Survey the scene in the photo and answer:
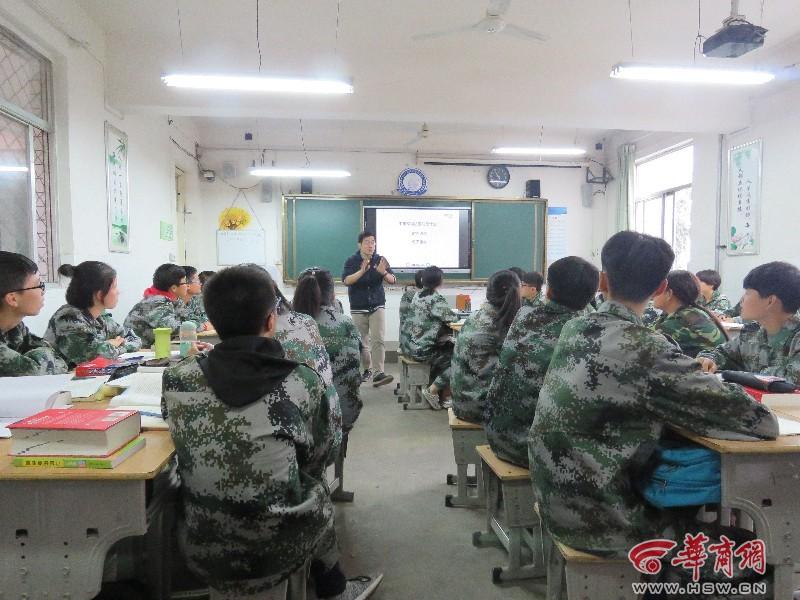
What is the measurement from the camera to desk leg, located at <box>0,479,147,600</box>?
122 centimetres

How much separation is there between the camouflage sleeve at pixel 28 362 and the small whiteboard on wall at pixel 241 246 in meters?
5.12

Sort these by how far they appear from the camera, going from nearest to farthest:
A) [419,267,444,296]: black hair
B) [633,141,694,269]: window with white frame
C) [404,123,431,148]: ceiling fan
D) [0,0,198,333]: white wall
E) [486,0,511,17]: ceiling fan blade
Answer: [486,0,511,17]: ceiling fan blade
[0,0,198,333]: white wall
[419,267,444,296]: black hair
[633,141,694,269]: window with white frame
[404,123,431,148]: ceiling fan

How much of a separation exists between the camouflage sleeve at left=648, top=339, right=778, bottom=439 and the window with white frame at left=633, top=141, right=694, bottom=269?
5.32 m

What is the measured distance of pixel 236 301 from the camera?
1.27 metres

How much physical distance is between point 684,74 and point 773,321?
222 cm

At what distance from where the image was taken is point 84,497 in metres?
1.22

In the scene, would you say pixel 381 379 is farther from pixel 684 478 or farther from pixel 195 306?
pixel 684 478

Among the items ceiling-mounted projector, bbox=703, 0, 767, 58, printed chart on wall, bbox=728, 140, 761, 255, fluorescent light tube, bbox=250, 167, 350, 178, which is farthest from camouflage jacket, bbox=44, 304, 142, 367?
printed chart on wall, bbox=728, 140, 761, 255

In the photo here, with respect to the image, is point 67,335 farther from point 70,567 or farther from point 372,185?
point 372,185

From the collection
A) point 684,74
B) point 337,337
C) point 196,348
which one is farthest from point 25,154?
point 684,74

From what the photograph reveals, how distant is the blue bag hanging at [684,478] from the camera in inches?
53.3

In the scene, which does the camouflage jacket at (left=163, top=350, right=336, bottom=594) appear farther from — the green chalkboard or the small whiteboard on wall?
the small whiteboard on wall

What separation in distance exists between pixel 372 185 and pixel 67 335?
517cm

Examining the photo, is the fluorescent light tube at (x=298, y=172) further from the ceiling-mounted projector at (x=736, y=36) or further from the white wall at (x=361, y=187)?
the ceiling-mounted projector at (x=736, y=36)
